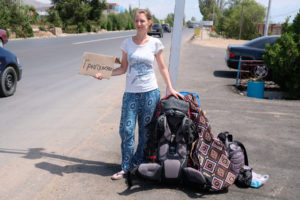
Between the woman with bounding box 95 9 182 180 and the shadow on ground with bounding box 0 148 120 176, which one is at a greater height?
the woman with bounding box 95 9 182 180

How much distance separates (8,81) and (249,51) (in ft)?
26.2

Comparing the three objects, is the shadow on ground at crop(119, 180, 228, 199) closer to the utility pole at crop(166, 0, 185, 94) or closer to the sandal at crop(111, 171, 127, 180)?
the sandal at crop(111, 171, 127, 180)

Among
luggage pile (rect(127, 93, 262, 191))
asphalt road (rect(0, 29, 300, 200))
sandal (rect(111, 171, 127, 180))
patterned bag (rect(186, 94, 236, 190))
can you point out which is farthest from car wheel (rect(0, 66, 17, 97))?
patterned bag (rect(186, 94, 236, 190))

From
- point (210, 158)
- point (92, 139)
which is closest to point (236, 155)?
point (210, 158)

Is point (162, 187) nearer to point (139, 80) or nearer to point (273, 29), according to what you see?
point (139, 80)

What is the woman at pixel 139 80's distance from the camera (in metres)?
3.35

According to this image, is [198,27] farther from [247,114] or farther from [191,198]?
[191,198]

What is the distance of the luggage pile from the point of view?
329cm

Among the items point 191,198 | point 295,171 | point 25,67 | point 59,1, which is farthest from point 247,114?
point 59,1

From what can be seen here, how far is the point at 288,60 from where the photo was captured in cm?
859

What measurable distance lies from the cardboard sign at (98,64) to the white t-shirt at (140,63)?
0.24 metres

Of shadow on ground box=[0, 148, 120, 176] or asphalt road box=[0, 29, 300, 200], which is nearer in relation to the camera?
asphalt road box=[0, 29, 300, 200]

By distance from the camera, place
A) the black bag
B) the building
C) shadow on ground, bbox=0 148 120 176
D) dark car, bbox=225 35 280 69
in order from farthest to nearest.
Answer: the building, dark car, bbox=225 35 280 69, shadow on ground, bbox=0 148 120 176, the black bag

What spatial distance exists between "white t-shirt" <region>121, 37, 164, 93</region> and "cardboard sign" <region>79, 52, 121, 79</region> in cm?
24
